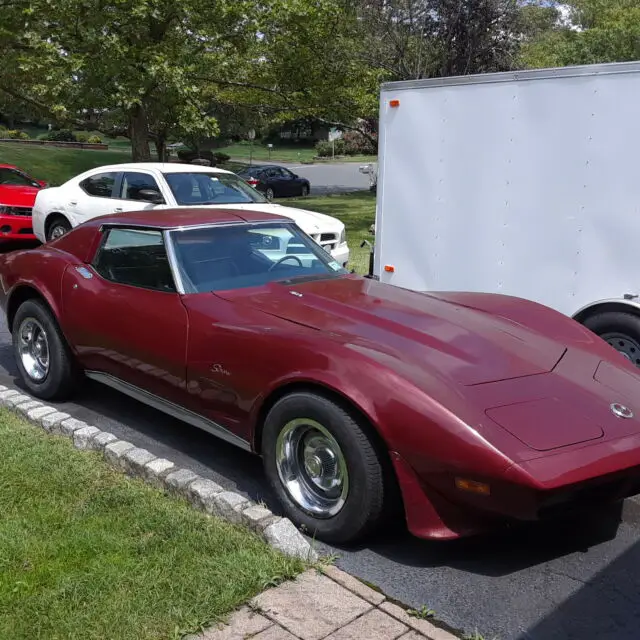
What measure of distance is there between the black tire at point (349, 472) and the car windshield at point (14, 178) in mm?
11207

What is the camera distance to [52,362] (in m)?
5.13

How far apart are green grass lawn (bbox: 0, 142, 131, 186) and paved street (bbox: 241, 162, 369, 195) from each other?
10.5 meters

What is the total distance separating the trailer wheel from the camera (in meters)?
5.35

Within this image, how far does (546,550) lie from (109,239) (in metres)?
3.32

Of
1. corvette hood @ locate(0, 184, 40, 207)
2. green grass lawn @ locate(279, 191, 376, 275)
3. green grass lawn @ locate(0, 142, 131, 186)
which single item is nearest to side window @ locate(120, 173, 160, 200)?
corvette hood @ locate(0, 184, 40, 207)

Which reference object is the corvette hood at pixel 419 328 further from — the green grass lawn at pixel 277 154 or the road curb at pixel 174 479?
the green grass lawn at pixel 277 154

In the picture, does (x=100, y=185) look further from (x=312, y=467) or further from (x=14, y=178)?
(x=312, y=467)

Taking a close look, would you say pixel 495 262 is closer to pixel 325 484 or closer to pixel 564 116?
pixel 564 116

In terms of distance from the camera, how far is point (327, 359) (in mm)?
3379

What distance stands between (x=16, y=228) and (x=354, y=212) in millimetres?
12211

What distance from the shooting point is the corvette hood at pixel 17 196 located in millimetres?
11883

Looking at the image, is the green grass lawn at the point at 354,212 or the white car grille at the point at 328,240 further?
the green grass lawn at the point at 354,212

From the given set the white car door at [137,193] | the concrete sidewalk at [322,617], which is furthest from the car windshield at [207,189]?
the concrete sidewalk at [322,617]

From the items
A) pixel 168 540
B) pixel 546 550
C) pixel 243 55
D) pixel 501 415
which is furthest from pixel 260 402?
pixel 243 55
